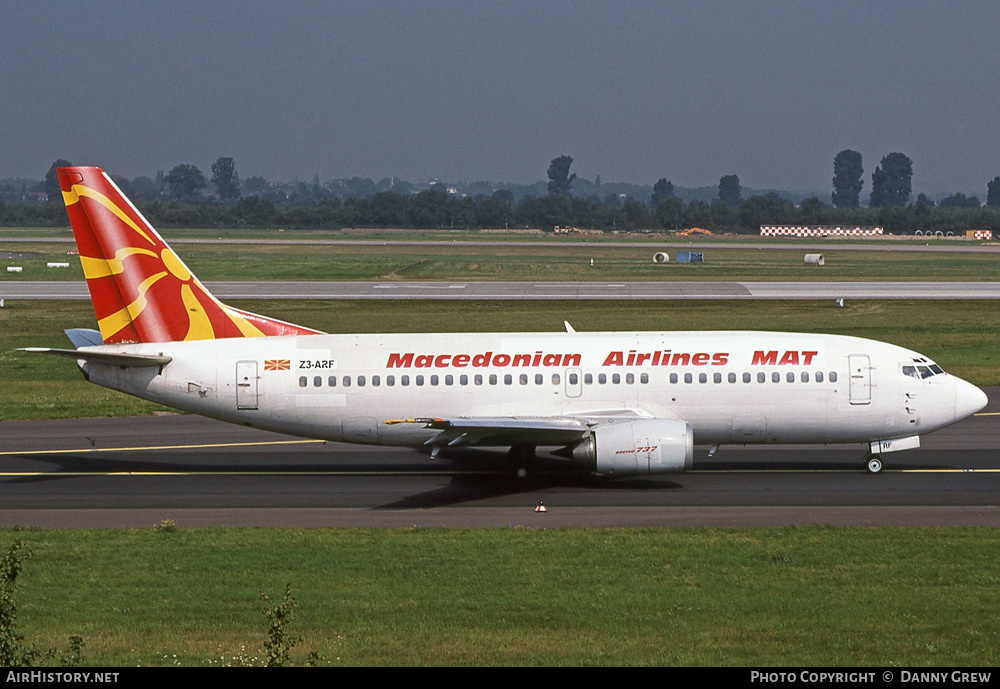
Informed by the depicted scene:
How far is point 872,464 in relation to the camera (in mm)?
31266

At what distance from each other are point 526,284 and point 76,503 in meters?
69.5

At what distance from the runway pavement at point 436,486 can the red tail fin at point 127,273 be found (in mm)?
4288

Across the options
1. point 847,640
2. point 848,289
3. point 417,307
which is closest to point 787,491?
point 847,640

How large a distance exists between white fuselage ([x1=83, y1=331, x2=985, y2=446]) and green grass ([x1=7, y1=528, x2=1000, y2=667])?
6.24 metres

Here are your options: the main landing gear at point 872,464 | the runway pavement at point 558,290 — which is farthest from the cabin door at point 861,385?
the runway pavement at point 558,290

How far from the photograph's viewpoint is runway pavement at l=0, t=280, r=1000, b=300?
8375 centimetres

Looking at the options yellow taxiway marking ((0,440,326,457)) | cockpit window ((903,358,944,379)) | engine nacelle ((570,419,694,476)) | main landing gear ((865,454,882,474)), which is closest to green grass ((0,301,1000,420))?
yellow taxiway marking ((0,440,326,457))

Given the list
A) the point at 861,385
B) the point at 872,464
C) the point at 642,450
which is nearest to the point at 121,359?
the point at 642,450

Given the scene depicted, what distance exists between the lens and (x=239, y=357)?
3067 cm

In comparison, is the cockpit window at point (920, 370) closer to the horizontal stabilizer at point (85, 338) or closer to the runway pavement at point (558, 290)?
the horizontal stabilizer at point (85, 338)

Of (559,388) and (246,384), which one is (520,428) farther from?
(246,384)

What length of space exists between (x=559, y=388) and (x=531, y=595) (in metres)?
11.4

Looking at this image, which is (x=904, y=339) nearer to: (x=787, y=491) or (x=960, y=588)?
(x=787, y=491)

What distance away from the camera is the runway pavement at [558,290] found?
83.8 m
